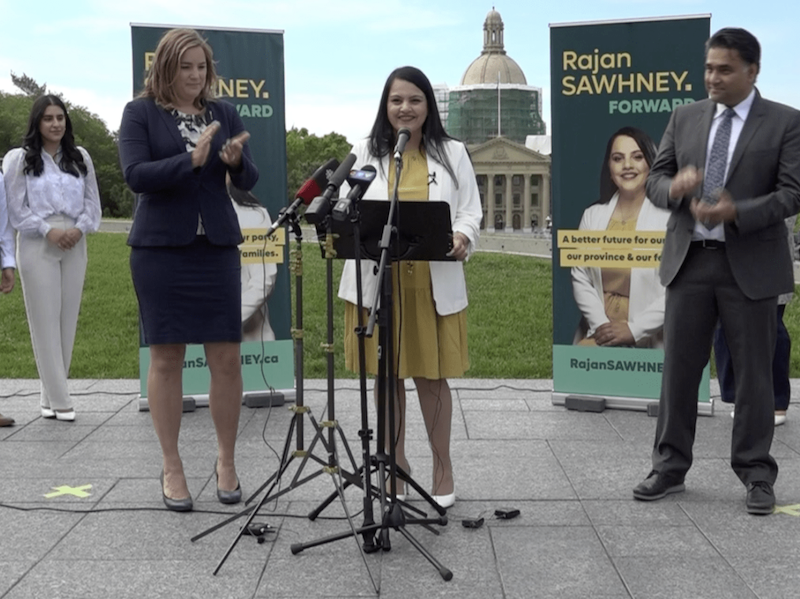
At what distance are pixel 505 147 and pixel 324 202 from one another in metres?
96.5

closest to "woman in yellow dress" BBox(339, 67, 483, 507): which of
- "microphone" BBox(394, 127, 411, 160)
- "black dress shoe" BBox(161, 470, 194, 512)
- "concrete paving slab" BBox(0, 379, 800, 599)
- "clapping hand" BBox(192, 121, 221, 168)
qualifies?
"microphone" BBox(394, 127, 411, 160)

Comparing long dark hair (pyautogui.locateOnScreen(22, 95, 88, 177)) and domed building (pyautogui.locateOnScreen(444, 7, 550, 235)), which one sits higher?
domed building (pyautogui.locateOnScreen(444, 7, 550, 235))

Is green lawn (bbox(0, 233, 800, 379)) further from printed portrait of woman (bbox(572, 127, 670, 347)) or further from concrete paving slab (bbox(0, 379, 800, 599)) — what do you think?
concrete paving slab (bbox(0, 379, 800, 599))

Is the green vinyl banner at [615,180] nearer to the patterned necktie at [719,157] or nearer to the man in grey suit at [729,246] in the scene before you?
the man in grey suit at [729,246]

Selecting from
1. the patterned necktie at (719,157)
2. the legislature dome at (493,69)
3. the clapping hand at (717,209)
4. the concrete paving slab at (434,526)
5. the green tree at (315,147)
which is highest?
the legislature dome at (493,69)

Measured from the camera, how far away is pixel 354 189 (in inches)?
154

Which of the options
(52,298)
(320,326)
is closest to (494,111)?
(320,326)

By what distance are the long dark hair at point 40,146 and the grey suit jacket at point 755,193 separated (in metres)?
4.07

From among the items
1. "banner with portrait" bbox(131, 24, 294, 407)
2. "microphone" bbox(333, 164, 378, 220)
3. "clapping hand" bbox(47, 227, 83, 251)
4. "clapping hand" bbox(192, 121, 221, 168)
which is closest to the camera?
"microphone" bbox(333, 164, 378, 220)

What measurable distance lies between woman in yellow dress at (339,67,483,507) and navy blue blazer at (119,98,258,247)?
0.65 metres

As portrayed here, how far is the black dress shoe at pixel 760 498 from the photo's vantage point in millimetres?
4656

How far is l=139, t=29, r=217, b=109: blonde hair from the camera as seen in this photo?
4535 millimetres

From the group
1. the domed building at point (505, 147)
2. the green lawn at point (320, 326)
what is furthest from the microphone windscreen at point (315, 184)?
the domed building at point (505, 147)

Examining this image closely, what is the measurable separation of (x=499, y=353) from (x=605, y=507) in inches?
231
